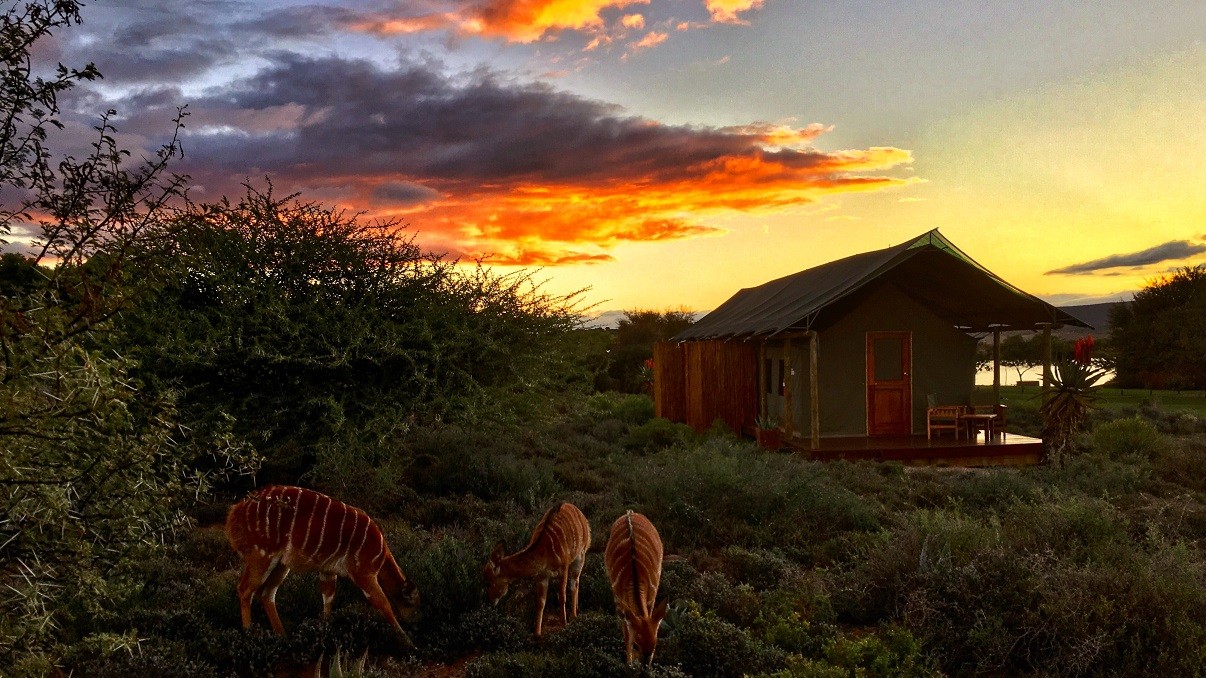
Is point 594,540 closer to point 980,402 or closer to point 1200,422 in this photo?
point 980,402

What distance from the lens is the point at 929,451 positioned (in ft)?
51.2

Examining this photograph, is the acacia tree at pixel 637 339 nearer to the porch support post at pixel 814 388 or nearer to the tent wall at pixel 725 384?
the tent wall at pixel 725 384

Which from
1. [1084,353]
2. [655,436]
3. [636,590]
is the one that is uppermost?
[1084,353]

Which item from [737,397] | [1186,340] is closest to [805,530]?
[737,397]

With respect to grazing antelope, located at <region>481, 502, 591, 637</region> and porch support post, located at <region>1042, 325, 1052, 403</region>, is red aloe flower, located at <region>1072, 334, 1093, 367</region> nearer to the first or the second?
porch support post, located at <region>1042, 325, 1052, 403</region>

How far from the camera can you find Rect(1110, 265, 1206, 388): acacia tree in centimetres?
3406

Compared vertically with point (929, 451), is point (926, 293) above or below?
above

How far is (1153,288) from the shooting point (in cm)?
3844

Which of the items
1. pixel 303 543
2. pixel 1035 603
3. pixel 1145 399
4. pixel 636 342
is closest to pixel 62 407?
pixel 303 543

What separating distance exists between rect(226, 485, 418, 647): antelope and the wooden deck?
10935 mm

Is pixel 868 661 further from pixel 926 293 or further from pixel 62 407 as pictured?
pixel 926 293

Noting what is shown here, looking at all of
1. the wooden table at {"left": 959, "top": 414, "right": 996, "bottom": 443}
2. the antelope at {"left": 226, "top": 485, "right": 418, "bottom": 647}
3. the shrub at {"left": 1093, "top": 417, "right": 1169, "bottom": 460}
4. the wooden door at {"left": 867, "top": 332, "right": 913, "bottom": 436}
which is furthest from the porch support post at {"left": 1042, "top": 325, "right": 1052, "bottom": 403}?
the antelope at {"left": 226, "top": 485, "right": 418, "bottom": 647}

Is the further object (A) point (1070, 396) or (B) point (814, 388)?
(B) point (814, 388)

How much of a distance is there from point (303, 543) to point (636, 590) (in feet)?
8.98
